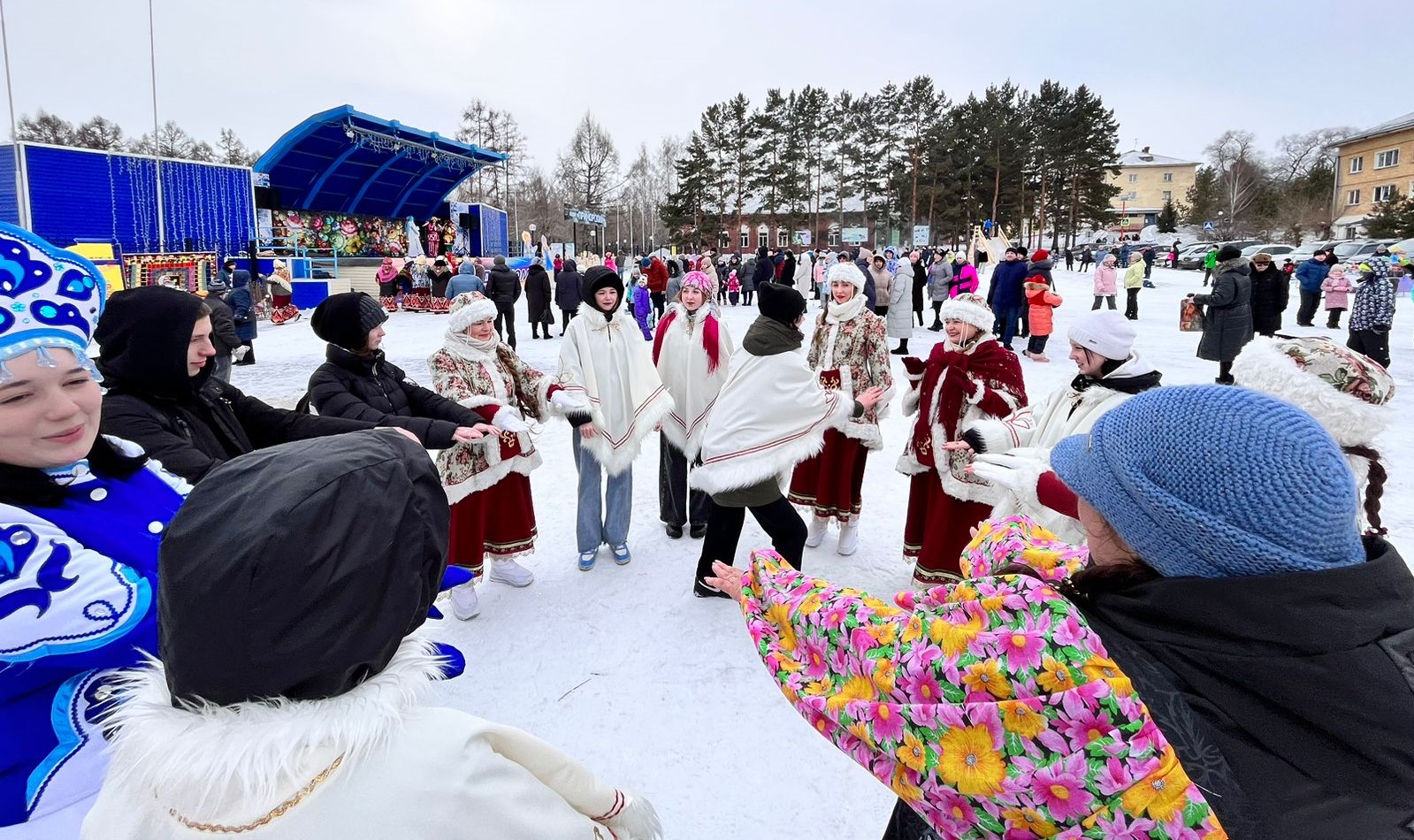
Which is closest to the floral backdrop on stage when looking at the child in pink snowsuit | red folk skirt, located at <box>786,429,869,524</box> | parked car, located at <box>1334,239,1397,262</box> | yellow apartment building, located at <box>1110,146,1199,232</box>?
the child in pink snowsuit

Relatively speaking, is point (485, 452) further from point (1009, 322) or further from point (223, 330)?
point (1009, 322)

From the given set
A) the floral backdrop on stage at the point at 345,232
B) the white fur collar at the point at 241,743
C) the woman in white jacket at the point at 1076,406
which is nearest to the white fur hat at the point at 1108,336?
the woman in white jacket at the point at 1076,406

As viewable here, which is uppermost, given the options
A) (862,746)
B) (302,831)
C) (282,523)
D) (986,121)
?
(986,121)

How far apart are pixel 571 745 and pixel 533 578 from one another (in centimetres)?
153

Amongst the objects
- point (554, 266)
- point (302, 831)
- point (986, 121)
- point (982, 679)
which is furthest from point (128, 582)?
point (986, 121)

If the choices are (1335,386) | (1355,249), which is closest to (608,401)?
(1335,386)

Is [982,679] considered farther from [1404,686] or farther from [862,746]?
[1404,686]

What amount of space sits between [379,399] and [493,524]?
1.10 m

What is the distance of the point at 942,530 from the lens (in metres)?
3.80

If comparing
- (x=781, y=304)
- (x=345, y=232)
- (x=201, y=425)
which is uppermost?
(x=345, y=232)

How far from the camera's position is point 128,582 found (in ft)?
4.16

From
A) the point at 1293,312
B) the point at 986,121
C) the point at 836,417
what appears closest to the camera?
the point at 836,417

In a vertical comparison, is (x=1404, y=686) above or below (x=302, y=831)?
above

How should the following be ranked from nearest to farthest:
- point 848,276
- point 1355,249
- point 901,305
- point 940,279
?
1. point 848,276
2. point 901,305
3. point 940,279
4. point 1355,249
